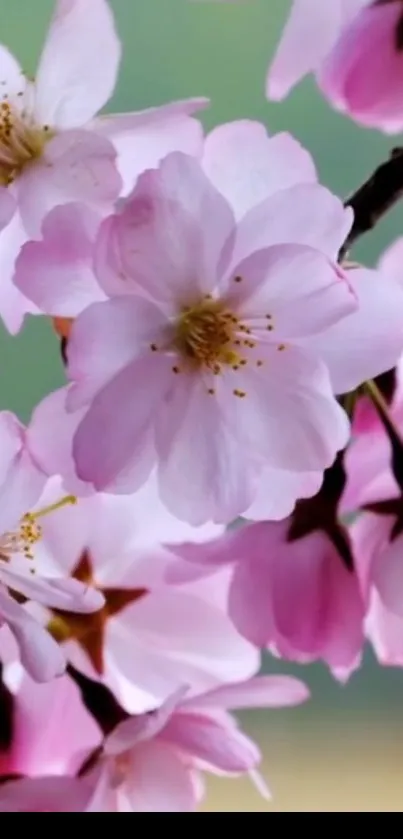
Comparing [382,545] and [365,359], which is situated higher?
[365,359]

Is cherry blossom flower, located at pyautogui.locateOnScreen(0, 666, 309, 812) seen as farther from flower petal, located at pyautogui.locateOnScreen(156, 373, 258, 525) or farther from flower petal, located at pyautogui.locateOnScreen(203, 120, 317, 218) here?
flower petal, located at pyautogui.locateOnScreen(203, 120, 317, 218)

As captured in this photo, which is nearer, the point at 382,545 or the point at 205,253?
the point at 205,253

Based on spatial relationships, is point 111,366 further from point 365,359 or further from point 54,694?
point 54,694

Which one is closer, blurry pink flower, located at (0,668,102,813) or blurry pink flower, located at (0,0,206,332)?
blurry pink flower, located at (0,0,206,332)

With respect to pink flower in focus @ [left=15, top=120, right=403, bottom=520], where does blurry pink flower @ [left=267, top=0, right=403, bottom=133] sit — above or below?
above

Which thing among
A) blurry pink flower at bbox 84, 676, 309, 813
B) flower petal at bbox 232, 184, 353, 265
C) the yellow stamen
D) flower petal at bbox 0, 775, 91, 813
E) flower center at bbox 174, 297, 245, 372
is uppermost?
flower petal at bbox 232, 184, 353, 265

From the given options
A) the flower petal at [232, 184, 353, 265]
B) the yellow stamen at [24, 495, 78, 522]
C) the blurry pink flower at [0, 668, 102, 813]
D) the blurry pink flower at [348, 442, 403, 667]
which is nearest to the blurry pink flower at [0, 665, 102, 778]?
the blurry pink flower at [0, 668, 102, 813]
